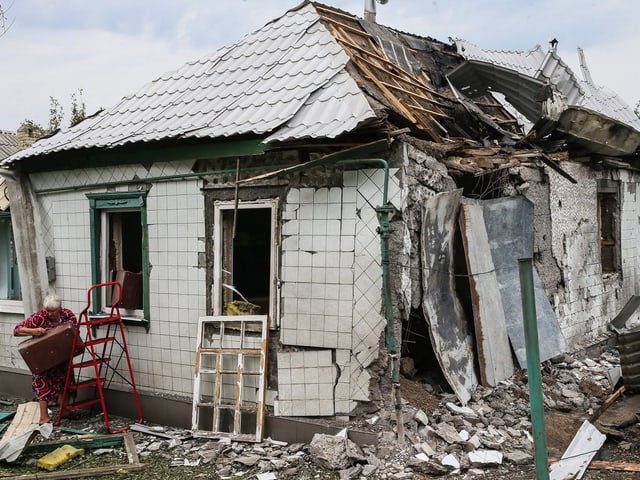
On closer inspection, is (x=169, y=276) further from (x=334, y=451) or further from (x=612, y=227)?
(x=612, y=227)

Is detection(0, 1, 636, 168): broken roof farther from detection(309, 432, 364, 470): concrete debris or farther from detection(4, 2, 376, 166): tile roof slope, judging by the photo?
detection(309, 432, 364, 470): concrete debris

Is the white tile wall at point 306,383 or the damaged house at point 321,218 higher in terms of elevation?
the damaged house at point 321,218

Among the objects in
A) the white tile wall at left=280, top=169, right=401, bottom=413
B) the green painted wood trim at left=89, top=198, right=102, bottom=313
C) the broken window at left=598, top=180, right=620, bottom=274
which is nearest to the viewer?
the white tile wall at left=280, top=169, right=401, bottom=413

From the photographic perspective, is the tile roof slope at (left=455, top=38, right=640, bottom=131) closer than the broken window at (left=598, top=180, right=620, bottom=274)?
No

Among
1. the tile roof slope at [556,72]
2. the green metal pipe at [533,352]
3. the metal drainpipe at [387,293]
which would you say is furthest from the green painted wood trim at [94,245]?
the green metal pipe at [533,352]

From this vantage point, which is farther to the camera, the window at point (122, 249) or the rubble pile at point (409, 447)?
the window at point (122, 249)

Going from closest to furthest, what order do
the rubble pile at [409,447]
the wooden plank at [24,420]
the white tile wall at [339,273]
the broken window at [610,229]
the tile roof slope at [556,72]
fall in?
1. the rubble pile at [409,447]
2. the white tile wall at [339,273]
3. the wooden plank at [24,420]
4. the broken window at [610,229]
5. the tile roof slope at [556,72]

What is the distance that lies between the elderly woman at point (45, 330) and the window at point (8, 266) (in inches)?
93.7

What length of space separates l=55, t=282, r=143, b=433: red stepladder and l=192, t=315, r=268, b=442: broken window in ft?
3.20

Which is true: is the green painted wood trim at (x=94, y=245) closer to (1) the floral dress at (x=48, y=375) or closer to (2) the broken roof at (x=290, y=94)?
(1) the floral dress at (x=48, y=375)

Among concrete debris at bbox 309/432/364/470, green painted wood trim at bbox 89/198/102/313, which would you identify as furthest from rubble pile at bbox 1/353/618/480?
green painted wood trim at bbox 89/198/102/313

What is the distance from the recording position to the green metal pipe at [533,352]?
3.41 meters

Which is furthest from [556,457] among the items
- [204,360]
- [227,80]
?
[227,80]

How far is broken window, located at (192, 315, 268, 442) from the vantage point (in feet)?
22.5
